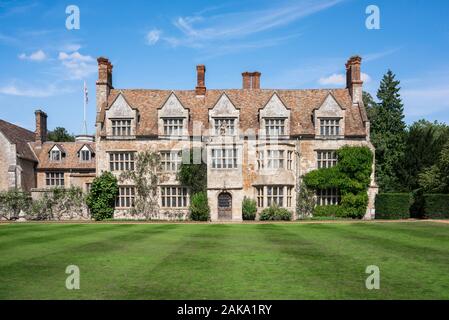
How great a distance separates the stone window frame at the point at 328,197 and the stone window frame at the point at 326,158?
1.91 m

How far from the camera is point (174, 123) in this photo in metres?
32.3

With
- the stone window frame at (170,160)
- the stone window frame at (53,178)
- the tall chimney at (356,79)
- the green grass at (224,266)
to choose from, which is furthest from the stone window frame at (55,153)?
the tall chimney at (356,79)

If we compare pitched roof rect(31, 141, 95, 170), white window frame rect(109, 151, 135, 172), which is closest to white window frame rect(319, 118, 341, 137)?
white window frame rect(109, 151, 135, 172)

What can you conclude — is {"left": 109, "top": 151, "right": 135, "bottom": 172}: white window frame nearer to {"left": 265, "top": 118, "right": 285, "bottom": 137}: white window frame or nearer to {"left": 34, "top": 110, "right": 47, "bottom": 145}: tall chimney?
{"left": 34, "top": 110, "right": 47, "bottom": 145}: tall chimney

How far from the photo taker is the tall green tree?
3741 cm

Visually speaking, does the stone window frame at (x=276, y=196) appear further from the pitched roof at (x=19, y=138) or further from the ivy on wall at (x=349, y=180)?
the pitched roof at (x=19, y=138)

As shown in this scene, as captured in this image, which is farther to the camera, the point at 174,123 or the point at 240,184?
the point at 174,123

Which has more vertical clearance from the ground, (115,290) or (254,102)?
(254,102)

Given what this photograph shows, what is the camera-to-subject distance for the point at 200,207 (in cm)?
2958

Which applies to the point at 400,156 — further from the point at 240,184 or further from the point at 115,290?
the point at 115,290
